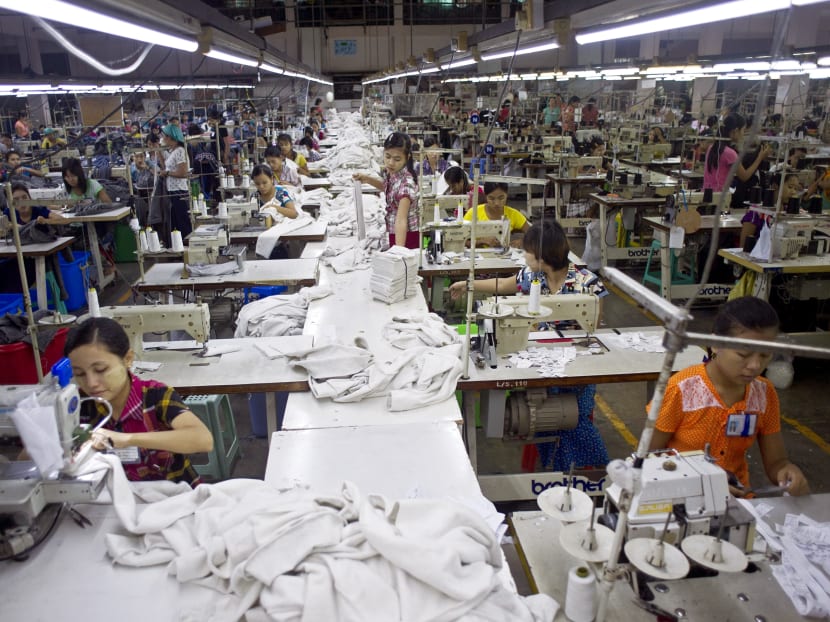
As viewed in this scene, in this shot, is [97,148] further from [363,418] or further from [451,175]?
[363,418]

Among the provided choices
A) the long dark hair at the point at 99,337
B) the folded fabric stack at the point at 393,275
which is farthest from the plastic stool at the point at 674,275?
the long dark hair at the point at 99,337

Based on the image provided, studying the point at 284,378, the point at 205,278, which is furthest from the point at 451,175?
the point at 284,378

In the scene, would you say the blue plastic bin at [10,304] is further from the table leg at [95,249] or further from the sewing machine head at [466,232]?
the sewing machine head at [466,232]

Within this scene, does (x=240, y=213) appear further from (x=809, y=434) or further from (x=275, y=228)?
(x=809, y=434)

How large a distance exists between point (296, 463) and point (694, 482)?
138 centimetres

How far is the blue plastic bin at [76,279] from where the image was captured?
6598 millimetres

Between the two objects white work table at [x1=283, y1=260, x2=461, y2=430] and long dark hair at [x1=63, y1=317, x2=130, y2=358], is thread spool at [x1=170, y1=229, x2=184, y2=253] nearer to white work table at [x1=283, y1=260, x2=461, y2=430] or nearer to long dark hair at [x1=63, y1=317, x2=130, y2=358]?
white work table at [x1=283, y1=260, x2=461, y2=430]

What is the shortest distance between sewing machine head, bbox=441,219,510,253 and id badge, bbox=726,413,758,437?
2.99 m

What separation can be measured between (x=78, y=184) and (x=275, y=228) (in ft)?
9.13

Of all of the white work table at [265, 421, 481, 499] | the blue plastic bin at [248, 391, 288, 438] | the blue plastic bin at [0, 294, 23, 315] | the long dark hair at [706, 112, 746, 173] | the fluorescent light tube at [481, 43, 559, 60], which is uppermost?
the fluorescent light tube at [481, 43, 559, 60]

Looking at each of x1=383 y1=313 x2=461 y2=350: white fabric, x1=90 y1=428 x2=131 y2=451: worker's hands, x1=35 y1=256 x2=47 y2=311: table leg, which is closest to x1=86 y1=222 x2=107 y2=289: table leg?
x1=35 y1=256 x2=47 y2=311: table leg

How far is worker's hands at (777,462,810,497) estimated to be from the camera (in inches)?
87.8

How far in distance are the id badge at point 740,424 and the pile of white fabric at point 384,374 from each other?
114 cm

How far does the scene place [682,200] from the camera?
6250 mm
